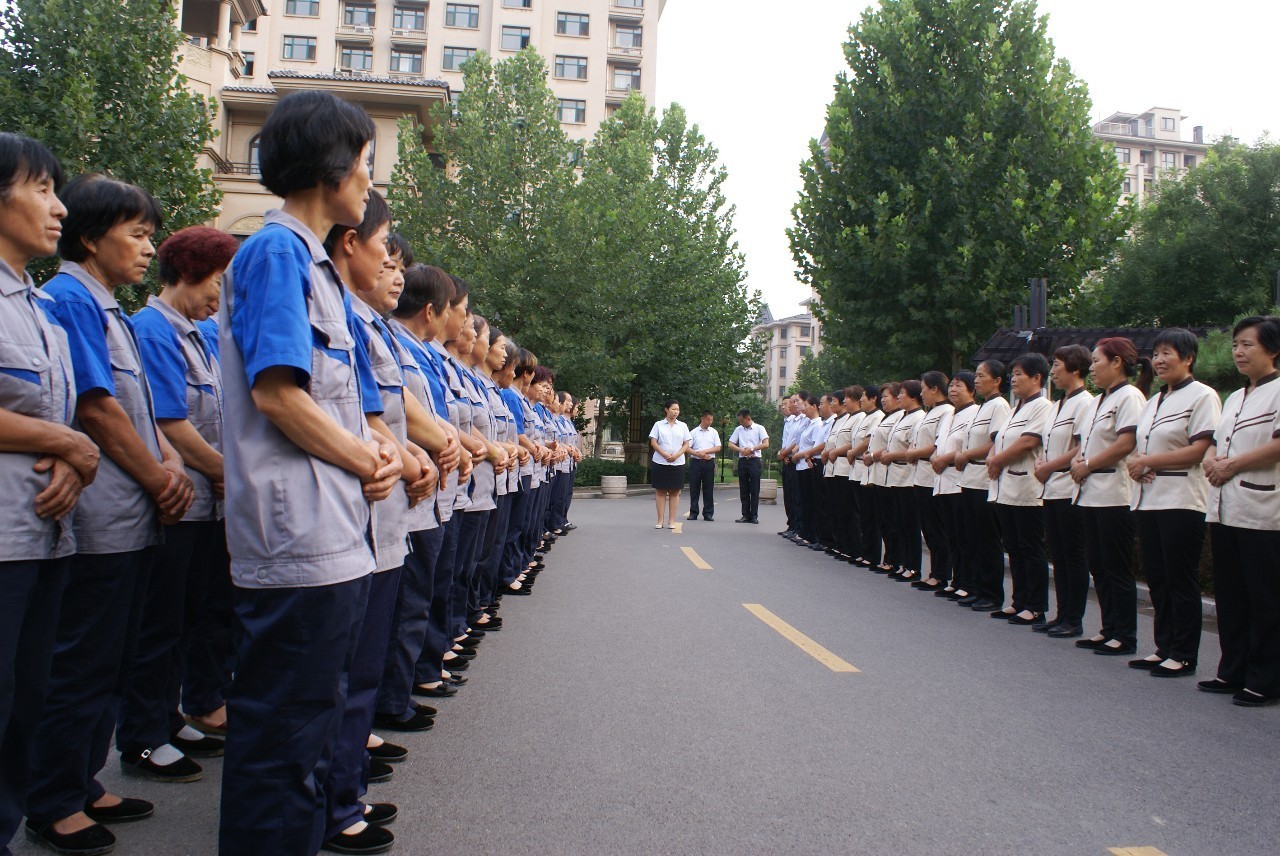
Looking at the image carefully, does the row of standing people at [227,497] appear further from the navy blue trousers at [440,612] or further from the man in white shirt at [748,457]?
the man in white shirt at [748,457]

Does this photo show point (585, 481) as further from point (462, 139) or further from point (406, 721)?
point (406, 721)

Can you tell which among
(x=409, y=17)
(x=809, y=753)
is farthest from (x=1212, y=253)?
(x=409, y=17)

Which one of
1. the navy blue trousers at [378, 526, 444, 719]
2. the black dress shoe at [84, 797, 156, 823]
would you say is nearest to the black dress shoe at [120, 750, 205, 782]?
the black dress shoe at [84, 797, 156, 823]

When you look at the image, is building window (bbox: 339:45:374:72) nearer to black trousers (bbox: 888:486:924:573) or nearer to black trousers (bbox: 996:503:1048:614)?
black trousers (bbox: 888:486:924:573)

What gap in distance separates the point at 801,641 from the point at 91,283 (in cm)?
499

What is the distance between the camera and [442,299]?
4926 mm

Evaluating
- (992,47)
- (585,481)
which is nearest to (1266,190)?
(992,47)

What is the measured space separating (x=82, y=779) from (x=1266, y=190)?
37131 mm

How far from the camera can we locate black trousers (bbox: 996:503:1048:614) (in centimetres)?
823

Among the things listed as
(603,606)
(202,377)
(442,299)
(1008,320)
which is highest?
(1008,320)

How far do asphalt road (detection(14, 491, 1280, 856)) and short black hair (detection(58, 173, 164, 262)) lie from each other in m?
2.04

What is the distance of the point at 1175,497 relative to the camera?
6.48 meters

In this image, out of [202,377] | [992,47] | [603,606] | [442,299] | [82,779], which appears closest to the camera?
[82,779]

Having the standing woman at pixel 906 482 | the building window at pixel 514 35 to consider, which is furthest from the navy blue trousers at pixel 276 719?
the building window at pixel 514 35
